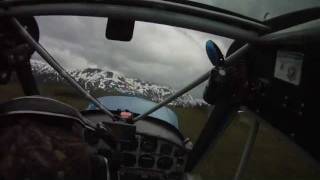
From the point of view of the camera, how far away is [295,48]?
2.69 meters

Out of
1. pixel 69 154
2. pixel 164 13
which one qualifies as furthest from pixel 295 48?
pixel 69 154

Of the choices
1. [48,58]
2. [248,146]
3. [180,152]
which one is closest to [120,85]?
[180,152]

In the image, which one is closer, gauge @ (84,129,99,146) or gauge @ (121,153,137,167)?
gauge @ (84,129,99,146)

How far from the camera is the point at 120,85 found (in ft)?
18.6

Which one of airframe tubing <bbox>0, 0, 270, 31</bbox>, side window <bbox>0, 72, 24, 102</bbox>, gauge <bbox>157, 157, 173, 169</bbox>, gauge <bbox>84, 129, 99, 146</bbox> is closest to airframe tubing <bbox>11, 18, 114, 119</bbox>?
side window <bbox>0, 72, 24, 102</bbox>

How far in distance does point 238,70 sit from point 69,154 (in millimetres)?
1655

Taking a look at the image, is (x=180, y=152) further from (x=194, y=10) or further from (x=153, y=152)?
(x=194, y=10)

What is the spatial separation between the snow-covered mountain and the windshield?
0.90 m

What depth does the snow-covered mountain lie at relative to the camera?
14.0 feet

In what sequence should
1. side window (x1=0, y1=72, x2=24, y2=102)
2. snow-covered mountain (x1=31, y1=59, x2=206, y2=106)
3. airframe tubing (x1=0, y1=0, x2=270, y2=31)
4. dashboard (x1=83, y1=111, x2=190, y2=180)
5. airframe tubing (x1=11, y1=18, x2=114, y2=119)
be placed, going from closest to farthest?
1. airframe tubing (x1=0, y1=0, x2=270, y2=31)
2. airframe tubing (x1=11, y1=18, x2=114, y2=119)
3. side window (x1=0, y1=72, x2=24, y2=102)
4. snow-covered mountain (x1=31, y1=59, x2=206, y2=106)
5. dashboard (x1=83, y1=111, x2=190, y2=180)

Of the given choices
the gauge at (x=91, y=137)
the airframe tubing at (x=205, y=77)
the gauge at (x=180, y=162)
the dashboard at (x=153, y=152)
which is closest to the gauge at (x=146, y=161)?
the dashboard at (x=153, y=152)

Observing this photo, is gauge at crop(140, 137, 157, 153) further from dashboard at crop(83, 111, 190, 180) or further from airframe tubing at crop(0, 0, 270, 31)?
airframe tubing at crop(0, 0, 270, 31)

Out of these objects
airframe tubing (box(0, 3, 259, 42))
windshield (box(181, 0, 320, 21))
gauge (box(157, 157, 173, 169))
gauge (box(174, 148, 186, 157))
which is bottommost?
gauge (box(157, 157, 173, 169))

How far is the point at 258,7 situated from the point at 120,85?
2.46m
